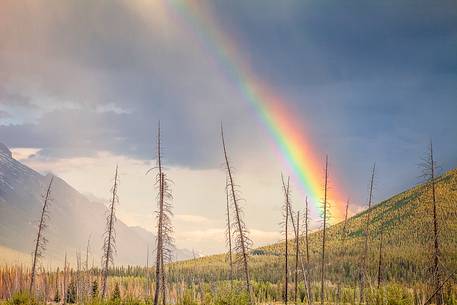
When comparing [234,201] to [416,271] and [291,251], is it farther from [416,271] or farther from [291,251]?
[291,251]

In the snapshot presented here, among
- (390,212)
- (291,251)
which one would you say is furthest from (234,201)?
(390,212)

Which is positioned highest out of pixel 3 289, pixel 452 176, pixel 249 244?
pixel 452 176

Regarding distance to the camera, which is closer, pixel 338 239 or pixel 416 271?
pixel 416 271

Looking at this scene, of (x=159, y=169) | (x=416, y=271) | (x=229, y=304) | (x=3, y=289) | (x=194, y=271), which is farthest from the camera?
(x=194, y=271)

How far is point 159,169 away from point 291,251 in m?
125

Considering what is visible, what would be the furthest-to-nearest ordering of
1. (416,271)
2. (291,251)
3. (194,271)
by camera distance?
1. (291,251)
2. (194,271)
3. (416,271)

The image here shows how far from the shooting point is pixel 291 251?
179 meters

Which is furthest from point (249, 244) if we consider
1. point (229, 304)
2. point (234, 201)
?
point (229, 304)

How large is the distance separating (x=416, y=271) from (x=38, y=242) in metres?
71.4

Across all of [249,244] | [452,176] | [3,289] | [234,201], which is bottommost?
[3,289]

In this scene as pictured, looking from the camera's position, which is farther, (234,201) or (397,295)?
(234,201)

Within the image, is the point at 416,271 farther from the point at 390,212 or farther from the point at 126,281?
the point at 390,212

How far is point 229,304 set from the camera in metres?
39.7

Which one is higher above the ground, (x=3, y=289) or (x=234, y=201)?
(x=234, y=201)
